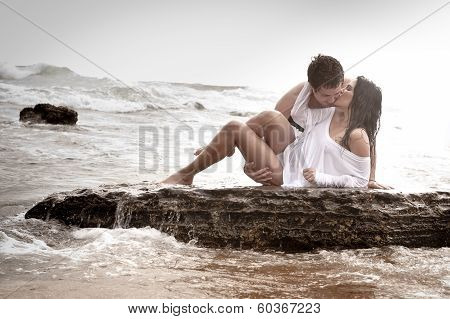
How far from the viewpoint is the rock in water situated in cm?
820

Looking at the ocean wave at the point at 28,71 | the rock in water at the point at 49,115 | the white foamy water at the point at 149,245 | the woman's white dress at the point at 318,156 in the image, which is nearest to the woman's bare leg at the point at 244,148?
the woman's white dress at the point at 318,156

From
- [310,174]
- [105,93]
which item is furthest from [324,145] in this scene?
[105,93]

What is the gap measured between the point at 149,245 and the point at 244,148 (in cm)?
94

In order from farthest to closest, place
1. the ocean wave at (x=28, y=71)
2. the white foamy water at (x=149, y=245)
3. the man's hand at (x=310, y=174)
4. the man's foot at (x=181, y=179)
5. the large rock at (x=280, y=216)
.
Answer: the ocean wave at (x=28, y=71) < the man's foot at (x=181, y=179) < the man's hand at (x=310, y=174) < the large rock at (x=280, y=216) < the white foamy water at (x=149, y=245)

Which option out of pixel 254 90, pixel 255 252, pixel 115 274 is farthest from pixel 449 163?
pixel 254 90

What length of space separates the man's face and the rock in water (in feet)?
19.8

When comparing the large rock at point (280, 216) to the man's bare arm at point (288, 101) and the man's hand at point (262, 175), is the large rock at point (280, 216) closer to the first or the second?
the man's hand at point (262, 175)

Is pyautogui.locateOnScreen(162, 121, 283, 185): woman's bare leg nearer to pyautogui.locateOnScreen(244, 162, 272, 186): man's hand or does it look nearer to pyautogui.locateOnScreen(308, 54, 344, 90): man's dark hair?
pyautogui.locateOnScreen(244, 162, 272, 186): man's hand

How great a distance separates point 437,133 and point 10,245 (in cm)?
1002

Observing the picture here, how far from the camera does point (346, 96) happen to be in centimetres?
324

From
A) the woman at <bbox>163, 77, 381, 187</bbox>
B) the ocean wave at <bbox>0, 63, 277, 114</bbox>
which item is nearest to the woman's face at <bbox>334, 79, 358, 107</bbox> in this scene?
the woman at <bbox>163, 77, 381, 187</bbox>

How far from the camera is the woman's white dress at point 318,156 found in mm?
3168

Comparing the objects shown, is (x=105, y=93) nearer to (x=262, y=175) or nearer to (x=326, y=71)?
(x=262, y=175)

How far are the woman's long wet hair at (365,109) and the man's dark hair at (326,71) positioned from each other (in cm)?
22
